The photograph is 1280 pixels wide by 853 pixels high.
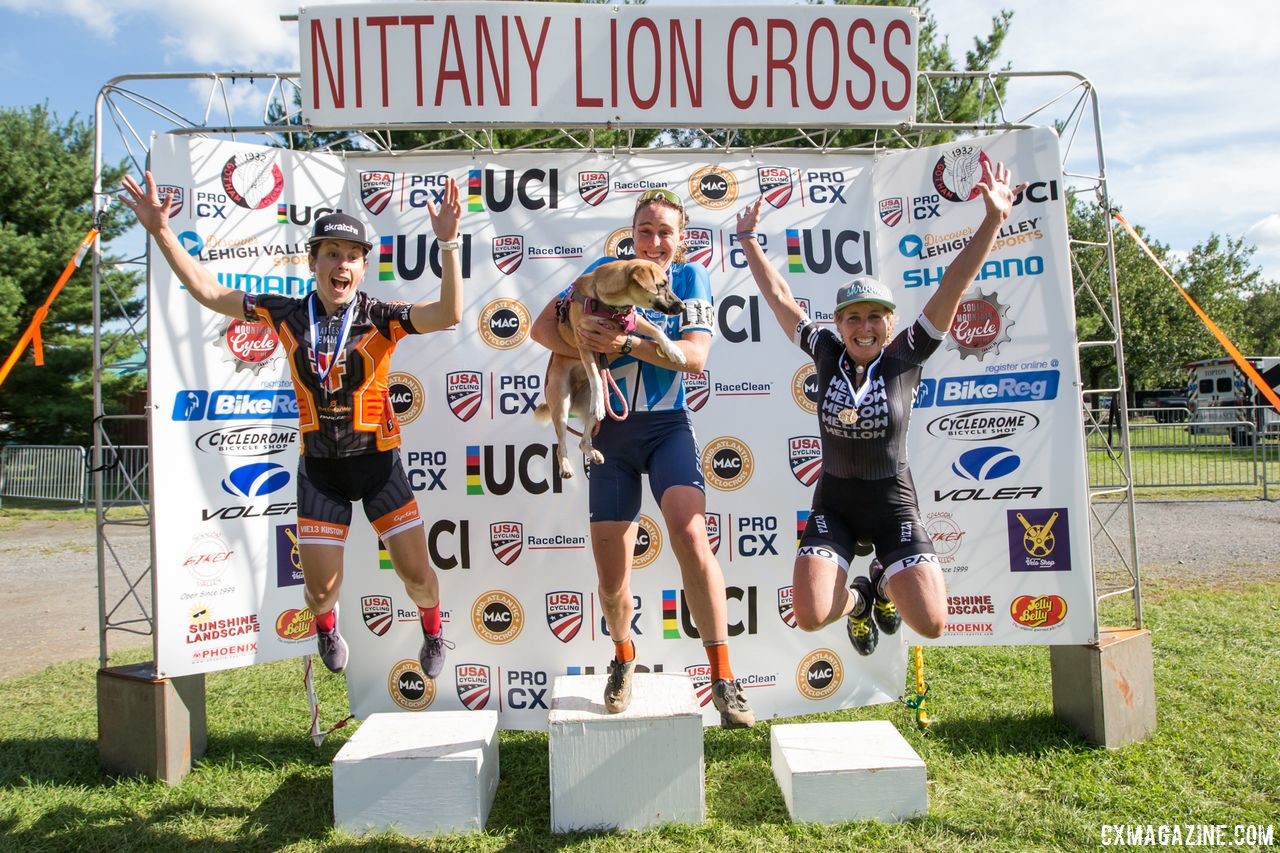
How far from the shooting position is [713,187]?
5.26 m

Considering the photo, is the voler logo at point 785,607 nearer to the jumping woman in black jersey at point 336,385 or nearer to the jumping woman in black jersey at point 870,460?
the jumping woman in black jersey at point 870,460

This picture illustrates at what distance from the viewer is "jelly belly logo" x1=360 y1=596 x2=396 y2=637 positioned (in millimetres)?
5168

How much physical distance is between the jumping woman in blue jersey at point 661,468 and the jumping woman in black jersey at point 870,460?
1.41ft

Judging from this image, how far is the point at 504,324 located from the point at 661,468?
1.73m

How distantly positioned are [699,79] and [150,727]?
15.8 feet

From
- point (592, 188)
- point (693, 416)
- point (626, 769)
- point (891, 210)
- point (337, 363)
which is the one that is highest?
point (592, 188)

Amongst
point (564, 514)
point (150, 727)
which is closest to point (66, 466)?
point (150, 727)

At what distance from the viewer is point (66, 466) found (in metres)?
16.3

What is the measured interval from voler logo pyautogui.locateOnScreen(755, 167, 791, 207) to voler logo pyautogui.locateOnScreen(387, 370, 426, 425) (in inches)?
99.5

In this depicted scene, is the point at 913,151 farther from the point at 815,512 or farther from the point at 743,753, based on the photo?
the point at 743,753

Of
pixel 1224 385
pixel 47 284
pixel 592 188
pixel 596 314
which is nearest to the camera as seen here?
pixel 596 314

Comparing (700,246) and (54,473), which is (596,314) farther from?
(54,473)

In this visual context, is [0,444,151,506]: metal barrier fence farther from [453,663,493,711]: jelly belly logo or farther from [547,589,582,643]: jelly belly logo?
[547,589,582,643]: jelly belly logo

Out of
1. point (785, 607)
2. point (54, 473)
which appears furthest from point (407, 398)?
point (54, 473)
